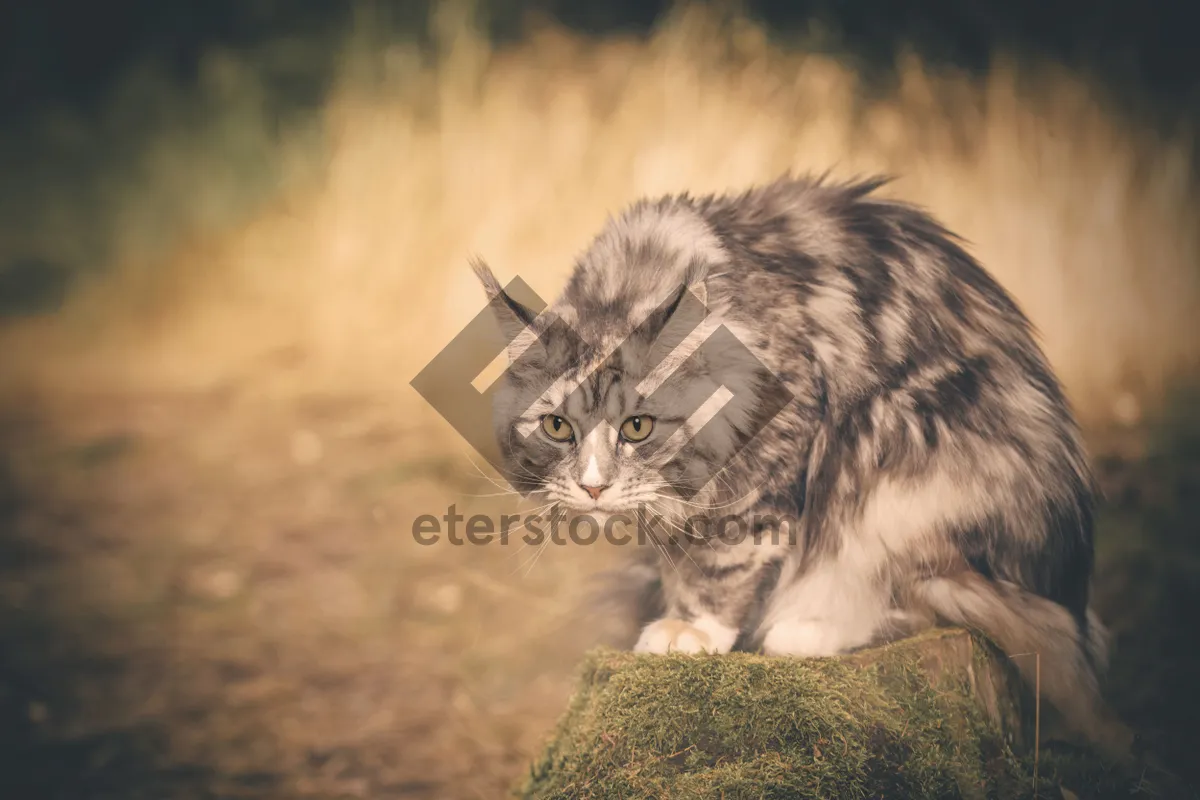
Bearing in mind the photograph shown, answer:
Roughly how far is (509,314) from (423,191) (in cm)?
182

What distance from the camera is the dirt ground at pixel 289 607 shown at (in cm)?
272

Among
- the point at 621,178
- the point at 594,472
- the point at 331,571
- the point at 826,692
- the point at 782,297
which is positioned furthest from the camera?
the point at 621,178

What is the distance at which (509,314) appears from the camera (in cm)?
219

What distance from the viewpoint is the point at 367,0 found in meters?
3.88

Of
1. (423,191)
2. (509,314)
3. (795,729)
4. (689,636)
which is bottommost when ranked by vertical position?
(795,729)

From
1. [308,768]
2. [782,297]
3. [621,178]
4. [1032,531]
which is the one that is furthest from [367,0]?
[1032,531]

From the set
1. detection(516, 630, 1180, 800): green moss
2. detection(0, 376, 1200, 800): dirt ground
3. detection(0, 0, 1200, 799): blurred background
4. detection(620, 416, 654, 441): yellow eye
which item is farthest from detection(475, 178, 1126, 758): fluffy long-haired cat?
detection(0, 0, 1200, 799): blurred background

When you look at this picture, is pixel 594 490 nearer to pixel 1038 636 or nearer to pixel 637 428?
pixel 637 428

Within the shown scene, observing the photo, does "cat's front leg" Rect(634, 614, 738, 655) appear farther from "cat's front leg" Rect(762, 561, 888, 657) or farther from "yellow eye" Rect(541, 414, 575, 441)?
"yellow eye" Rect(541, 414, 575, 441)

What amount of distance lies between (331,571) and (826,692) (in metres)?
2.00

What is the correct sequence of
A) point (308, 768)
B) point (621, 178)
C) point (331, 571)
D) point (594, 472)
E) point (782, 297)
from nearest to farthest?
1. point (594, 472)
2. point (782, 297)
3. point (308, 768)
4. point (331, 571)
5. point (621, 178)

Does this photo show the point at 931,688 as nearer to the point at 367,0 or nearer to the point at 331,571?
the point at 331,571

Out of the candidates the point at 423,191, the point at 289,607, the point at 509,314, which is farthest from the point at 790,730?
the point at 423,191

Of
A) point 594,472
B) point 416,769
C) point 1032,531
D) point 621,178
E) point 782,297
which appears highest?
point 621,178
